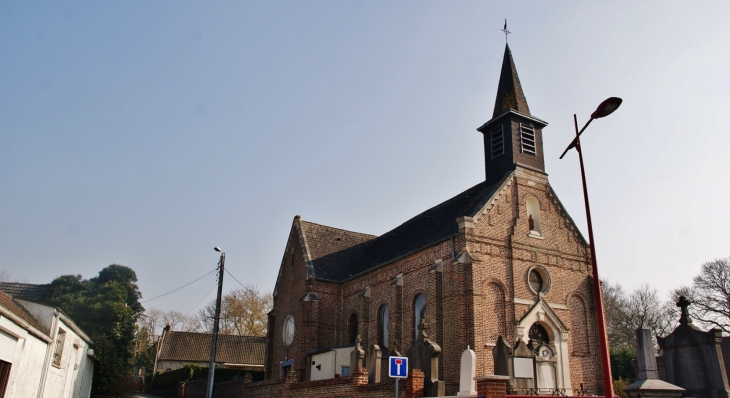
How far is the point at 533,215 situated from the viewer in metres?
26.0

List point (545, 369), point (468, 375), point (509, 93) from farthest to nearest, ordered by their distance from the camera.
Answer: point (509, 93) → point (545, 369) → point (468, 375)

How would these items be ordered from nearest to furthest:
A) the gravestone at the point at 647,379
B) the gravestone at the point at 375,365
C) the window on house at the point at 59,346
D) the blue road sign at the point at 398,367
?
the gravestone at the point at 647,379 < the blue road sign at the point at 398,367 < the gravestone at the point at 375,365 < the window on house at the point at 59,346

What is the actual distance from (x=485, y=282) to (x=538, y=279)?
3215 millimetres

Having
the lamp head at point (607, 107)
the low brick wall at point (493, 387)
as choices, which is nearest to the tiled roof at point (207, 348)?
the low brick wall at point (493, 387)

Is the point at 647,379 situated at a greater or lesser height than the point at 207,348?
lesser

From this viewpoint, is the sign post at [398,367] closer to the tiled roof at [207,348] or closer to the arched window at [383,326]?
the arched window at [383,326]

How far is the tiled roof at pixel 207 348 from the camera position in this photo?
5406 cm

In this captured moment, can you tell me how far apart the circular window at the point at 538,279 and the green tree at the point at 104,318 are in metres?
21.3

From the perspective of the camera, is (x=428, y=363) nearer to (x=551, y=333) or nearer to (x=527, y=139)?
(x=551, y=333)

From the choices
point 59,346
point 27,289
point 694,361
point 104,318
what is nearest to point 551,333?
point 694,361

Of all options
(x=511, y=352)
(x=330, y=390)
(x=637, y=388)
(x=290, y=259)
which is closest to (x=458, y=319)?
(x=511, y=352)

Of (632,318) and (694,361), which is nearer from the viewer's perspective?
(694,361)

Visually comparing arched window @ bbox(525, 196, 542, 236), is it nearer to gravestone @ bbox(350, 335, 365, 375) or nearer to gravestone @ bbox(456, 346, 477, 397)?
gravestone @ bbox(350, 335, 365, 375)

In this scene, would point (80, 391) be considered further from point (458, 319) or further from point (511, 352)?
point (511, 352)
